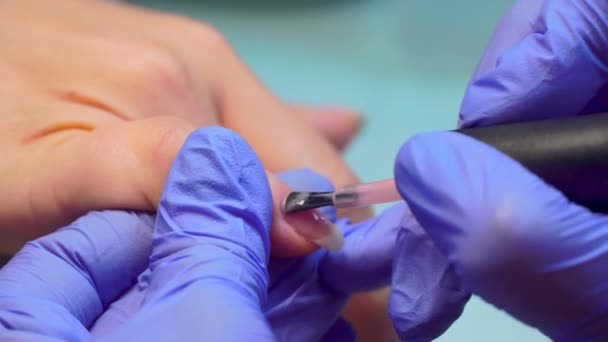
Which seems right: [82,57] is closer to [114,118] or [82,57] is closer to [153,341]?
[114,118]

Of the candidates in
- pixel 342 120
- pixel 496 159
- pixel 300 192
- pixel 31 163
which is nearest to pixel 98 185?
pixel 31 163

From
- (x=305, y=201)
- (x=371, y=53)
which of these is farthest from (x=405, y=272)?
(x=371, y=53)

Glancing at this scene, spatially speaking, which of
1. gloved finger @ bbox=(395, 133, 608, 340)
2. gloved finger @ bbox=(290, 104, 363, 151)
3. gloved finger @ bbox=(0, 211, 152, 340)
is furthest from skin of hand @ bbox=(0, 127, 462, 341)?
gloved finger @ bbox=(290, 104, 363, 151)

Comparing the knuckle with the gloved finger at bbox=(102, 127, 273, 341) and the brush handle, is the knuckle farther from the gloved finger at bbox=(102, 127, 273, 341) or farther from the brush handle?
the brush handle

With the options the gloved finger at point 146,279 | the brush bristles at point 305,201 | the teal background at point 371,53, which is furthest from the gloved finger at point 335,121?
the brush bristles at point 305,201

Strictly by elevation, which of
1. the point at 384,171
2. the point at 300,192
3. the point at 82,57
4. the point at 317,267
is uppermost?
the point at 82,57

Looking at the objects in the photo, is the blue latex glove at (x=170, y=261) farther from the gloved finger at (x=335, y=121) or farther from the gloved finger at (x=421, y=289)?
the gloved finger at (x=335, y=121)

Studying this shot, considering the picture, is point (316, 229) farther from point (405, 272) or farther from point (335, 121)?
point (335, 121)
